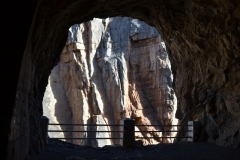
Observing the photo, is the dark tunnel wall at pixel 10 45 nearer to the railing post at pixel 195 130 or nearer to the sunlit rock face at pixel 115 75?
the railing post at pixel 195 130

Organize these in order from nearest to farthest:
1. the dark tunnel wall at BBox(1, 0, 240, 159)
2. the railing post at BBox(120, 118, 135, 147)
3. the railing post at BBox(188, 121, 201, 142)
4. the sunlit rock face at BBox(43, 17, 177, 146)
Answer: the dark tunnel wall at BBox(1, 0, 240, 159)
the railing post at BBox(120, 118, 135, 147)
the railing post at BBox(188, 121, 201, 142)
the sunlit rock face at BBox(43, 17, 177, 146)

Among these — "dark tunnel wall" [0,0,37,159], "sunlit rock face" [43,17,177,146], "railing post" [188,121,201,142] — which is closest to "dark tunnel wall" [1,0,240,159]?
"railing post" [188,121,201,142]

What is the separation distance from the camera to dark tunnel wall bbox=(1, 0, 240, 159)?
6828 millimetres

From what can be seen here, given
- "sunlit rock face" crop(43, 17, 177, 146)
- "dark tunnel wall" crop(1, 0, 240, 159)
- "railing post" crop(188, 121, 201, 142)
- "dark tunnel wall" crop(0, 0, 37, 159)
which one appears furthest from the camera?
"sunlit rock face" crop(43, 17, 177, 146)

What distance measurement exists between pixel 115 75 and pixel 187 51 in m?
19.7

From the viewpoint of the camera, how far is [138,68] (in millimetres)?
33062

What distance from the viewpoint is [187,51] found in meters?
12.3

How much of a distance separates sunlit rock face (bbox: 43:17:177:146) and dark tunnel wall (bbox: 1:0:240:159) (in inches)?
692

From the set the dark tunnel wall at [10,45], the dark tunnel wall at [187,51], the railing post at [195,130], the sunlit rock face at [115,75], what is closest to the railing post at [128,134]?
the railing post at [195,130]

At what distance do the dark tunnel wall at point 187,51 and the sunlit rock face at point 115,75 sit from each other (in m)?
17.6

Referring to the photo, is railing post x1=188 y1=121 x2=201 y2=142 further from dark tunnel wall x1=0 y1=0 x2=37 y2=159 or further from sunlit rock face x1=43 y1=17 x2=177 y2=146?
sunlit rock face x1=43 y1=17 x2=177 y2=146

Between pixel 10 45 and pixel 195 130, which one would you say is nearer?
pixel 10 45

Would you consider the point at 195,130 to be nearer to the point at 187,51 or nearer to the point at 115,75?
the point at 187,51

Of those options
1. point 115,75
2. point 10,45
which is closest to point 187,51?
point 10,45
